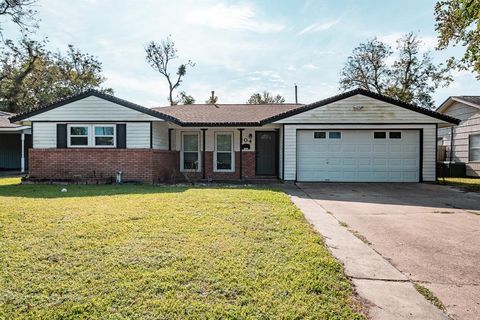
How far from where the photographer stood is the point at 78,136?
1299 cm

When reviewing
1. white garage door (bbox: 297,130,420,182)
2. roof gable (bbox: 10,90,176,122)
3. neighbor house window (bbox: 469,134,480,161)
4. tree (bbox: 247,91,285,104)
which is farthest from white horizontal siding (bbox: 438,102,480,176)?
tree (bbox: 247,91,285,104)

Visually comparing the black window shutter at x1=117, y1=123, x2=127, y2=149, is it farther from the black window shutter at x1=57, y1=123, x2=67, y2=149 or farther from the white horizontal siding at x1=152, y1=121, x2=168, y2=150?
the black window shutter at x1=57, y1=123, x2=67, y2=149

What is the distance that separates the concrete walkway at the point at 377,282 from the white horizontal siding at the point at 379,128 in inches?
311

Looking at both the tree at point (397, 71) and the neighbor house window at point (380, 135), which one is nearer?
the neighbor house window at point (380, 135)

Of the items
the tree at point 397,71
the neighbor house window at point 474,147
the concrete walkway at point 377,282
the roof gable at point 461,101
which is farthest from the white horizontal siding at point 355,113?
the tree at point 397,71

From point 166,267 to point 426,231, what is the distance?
4677 mm

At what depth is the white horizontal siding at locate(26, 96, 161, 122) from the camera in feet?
41.9

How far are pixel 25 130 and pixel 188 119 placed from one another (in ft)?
34.2

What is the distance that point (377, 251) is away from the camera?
4.48 metres

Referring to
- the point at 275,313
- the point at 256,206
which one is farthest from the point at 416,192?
the point at 275,313

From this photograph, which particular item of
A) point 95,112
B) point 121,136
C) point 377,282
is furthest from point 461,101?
point 95,112

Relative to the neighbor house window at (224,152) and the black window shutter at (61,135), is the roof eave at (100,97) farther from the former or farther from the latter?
the neighbor house window at (224,152)

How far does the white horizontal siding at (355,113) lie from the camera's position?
13391mm

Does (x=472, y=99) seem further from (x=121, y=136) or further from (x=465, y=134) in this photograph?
(x=121, y=136)
